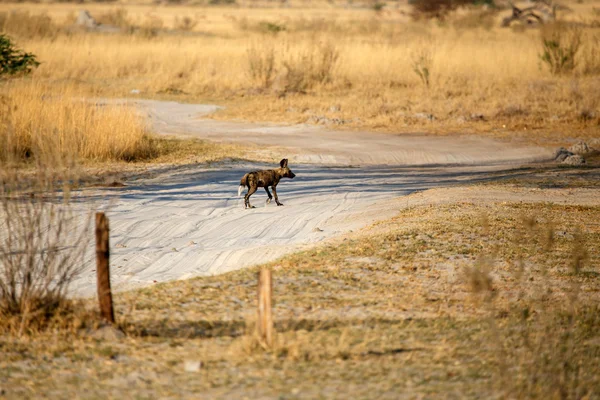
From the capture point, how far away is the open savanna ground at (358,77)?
20188mm

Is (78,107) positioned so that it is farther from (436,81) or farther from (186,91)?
(436,81)

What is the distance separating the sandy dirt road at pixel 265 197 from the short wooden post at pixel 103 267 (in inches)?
12.0

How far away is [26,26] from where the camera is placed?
32.3 meters

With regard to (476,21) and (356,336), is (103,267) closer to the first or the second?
(356,336)

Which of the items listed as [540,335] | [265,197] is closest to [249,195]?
[265,197]

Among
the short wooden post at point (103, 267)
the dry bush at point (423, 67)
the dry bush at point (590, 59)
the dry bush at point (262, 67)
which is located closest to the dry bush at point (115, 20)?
the dry bush at point (262, 67)

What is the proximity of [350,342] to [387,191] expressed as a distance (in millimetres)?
6674

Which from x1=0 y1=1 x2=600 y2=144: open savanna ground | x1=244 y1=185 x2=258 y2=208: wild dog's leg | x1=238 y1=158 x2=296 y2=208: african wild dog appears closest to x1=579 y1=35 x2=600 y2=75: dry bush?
x1=0 y1=1 x2=600 y2=144: open savanna ground

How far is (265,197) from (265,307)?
6.33m

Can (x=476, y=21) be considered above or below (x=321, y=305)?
above

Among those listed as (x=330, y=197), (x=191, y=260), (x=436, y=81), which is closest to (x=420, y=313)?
(x=191, y=260)

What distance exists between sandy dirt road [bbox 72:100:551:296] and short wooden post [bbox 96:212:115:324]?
306 mm

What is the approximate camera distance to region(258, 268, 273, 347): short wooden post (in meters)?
4.98

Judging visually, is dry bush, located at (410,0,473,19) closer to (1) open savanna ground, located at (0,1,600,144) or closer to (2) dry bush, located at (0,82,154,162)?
(1) open savanna ground, located at (0,1,600,144)
